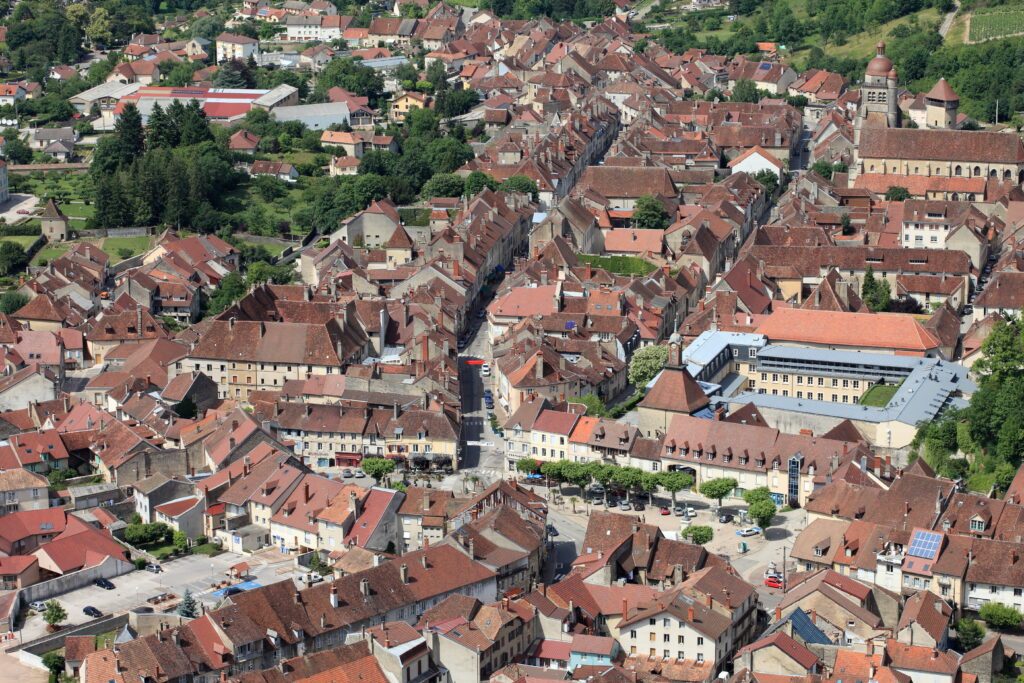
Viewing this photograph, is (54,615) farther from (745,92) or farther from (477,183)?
(745,92)

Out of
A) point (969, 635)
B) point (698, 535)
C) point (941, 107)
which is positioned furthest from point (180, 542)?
point (941, 107)

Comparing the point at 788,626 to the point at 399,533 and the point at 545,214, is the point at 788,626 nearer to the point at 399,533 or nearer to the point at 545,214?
the point at 399,533

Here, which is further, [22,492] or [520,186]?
[520,186]

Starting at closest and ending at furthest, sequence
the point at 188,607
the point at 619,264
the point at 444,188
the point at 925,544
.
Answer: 1. the point at 188,607
2. the point at 925,544
3. the point at 619,264
4. the point at 444,188

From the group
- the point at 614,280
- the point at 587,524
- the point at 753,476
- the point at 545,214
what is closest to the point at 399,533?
the point at 587,524

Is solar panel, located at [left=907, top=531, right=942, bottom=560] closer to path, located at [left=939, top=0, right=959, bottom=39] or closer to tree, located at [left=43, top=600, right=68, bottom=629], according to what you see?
tree, located at [left=43, top=600, right=68, bottom=629]

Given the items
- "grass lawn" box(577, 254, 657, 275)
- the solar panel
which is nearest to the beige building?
the solar panel
